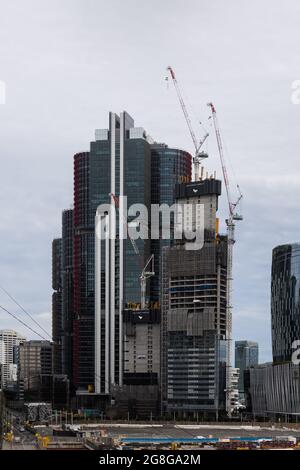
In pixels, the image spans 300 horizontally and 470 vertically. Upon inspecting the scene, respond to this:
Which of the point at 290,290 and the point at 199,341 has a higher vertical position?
the point at 290,290

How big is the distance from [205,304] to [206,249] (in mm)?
13974

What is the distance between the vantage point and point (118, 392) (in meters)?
199

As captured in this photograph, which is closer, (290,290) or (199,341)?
(199,341)

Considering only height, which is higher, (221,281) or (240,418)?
(221,281)

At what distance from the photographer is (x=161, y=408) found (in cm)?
19750

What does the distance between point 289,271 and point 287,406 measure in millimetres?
34560

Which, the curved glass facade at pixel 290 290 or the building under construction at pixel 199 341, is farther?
the curved glass facade at pixel 290 290

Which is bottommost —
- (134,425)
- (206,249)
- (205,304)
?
(134,425)

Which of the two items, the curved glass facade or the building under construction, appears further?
the curved glass facade
